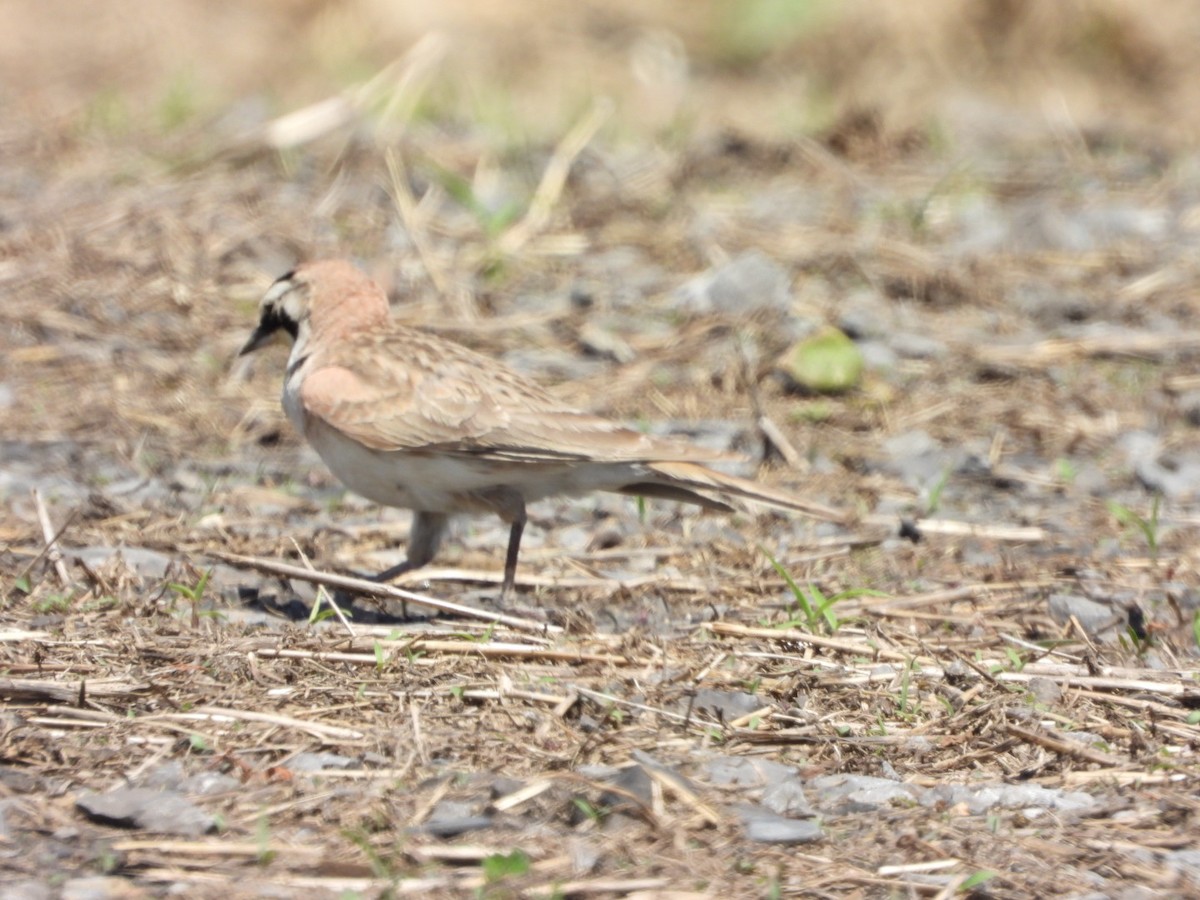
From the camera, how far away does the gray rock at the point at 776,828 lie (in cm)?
356

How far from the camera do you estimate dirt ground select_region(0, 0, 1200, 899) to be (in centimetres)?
365

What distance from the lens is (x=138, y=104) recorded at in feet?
37.0

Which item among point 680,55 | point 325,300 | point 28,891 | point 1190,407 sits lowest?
point 28,891

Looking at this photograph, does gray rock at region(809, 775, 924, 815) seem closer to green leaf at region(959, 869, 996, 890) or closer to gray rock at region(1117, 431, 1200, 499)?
green leaf at region(959, 869, 996, 890)

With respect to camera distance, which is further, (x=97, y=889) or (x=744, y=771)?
(x=744, y=771)

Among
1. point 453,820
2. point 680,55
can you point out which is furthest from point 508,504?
point 680,55

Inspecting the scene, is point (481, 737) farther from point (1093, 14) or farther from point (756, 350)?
point (1093, 14)

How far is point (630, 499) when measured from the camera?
6.50 meters

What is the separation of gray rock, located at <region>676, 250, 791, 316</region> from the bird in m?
2.52

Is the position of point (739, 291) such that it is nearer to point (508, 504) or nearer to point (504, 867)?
point (508, 504)

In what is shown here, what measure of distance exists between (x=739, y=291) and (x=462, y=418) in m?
3.05

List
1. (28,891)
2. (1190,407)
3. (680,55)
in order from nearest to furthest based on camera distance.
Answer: (28,891) → (1190,407) → (680,55)

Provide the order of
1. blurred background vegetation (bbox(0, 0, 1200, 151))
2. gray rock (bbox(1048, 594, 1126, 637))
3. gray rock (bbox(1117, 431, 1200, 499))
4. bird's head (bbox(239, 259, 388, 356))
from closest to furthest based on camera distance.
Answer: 1. gray rock (bbox(1048, 594, 1126, 637))
2. bird's head (bbox(239, 259, 388, 356))
3. gray rock (bbox(1117, 431, 1200, 499))
4. blurred background vegetation (bbox(0, 0, 1200, 151))

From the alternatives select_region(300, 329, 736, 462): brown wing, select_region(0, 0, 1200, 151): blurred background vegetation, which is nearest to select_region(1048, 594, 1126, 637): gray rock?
select_region(300, 329, 736, 462): brown wing
